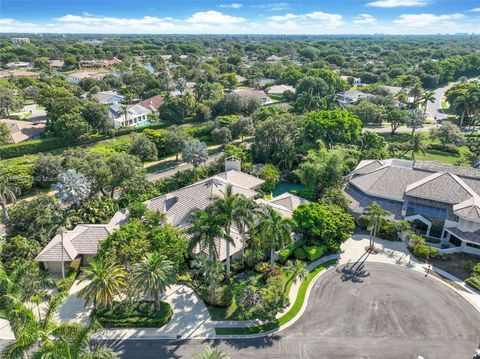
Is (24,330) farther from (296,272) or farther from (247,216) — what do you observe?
(296,272)

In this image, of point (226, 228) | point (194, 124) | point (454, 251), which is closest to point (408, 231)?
point (454, 251)

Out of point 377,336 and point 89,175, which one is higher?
point 89,175

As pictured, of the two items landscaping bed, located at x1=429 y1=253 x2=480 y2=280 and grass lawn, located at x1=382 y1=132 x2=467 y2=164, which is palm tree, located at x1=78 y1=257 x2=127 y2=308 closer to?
landscaping bed, located at x1=429 y1=253 x2=480 y2=280

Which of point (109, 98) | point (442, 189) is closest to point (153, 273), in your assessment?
point (442, 189)

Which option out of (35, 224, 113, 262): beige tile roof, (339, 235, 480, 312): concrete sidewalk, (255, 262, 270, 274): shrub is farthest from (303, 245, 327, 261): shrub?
(35, 224, 113, 262): beige tile roof

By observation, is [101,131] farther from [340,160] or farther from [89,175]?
[340,160]

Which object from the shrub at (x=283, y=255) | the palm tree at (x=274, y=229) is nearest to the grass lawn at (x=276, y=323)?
the shrub at (x=283, y=255)
